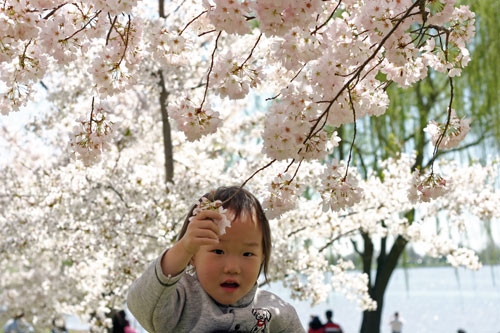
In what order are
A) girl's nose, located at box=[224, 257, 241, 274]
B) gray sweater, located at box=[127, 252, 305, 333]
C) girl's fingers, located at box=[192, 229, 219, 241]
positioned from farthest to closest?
girl's nose, located at box=[224, 257, 241, 274] < gray sweater, located at box=[127, 252, 305, 333] < girl's fingers, located at box=[192, 229, 219, 241]

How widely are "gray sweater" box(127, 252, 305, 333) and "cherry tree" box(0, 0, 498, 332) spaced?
41 centimetres

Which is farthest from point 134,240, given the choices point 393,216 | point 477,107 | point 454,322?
point 454,322

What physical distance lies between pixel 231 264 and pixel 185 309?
0.76ft

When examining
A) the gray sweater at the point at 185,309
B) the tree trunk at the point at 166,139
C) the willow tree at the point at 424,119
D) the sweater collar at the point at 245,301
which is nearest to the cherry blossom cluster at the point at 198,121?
the gray sweater at the point at 185,309

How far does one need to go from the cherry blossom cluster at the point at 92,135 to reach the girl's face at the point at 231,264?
52cm

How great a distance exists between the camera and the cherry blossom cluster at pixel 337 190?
1.88 m

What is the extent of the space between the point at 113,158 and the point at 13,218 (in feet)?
4.34

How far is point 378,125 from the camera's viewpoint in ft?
31.6

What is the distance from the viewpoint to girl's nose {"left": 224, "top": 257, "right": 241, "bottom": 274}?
1.96 m

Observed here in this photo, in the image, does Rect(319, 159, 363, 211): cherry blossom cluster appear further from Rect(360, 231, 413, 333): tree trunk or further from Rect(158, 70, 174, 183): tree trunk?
Rect(360, 231, 413, 333): tree trunk

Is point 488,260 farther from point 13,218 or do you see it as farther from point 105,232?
point 13,218

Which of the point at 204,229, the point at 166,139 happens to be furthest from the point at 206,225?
the point at 166,139

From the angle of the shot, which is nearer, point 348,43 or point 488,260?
point 348,43

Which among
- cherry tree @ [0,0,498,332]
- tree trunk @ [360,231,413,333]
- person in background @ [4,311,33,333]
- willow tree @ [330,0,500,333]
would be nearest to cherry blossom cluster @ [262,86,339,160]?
cherry tree @ [0,0,498,332]
